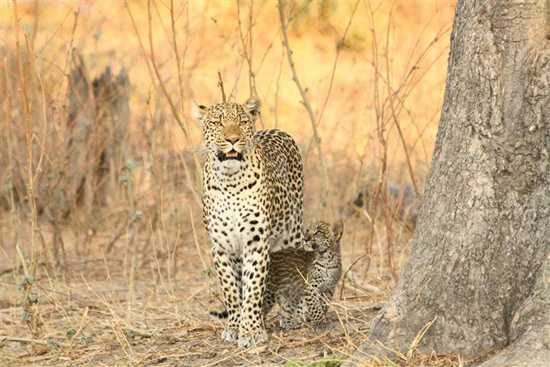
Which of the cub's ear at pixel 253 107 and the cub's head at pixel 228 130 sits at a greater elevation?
the cub's ear at pixel 253 107

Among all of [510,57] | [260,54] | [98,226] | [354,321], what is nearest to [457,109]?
[510,57]

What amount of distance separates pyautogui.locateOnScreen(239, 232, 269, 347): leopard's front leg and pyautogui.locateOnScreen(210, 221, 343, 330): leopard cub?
26 cm

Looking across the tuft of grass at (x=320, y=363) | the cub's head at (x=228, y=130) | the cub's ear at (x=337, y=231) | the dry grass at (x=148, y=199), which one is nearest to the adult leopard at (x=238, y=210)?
the cub's head at (x=228, y=130)

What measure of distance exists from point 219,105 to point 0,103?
405cm

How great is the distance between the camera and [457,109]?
5.20 meters

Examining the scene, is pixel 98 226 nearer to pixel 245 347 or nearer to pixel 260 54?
pixel 245 347

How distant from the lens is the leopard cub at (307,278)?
667cm

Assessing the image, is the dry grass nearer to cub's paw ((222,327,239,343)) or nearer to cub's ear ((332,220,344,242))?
cub's paw ((222,327,239,343))

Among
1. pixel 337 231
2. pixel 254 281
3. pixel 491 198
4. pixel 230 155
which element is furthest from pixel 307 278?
pixel 491 198

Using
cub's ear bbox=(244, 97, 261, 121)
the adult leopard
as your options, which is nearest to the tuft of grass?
the adult leopard

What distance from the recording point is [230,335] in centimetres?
661

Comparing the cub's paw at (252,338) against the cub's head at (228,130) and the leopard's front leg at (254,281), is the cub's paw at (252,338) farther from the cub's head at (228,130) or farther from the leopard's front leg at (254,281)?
the cub's head at (228,130)

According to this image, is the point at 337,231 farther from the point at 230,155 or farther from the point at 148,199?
the point at 148,199

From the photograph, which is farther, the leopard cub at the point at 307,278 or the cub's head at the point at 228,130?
the leopard cub at the point at 307,278
